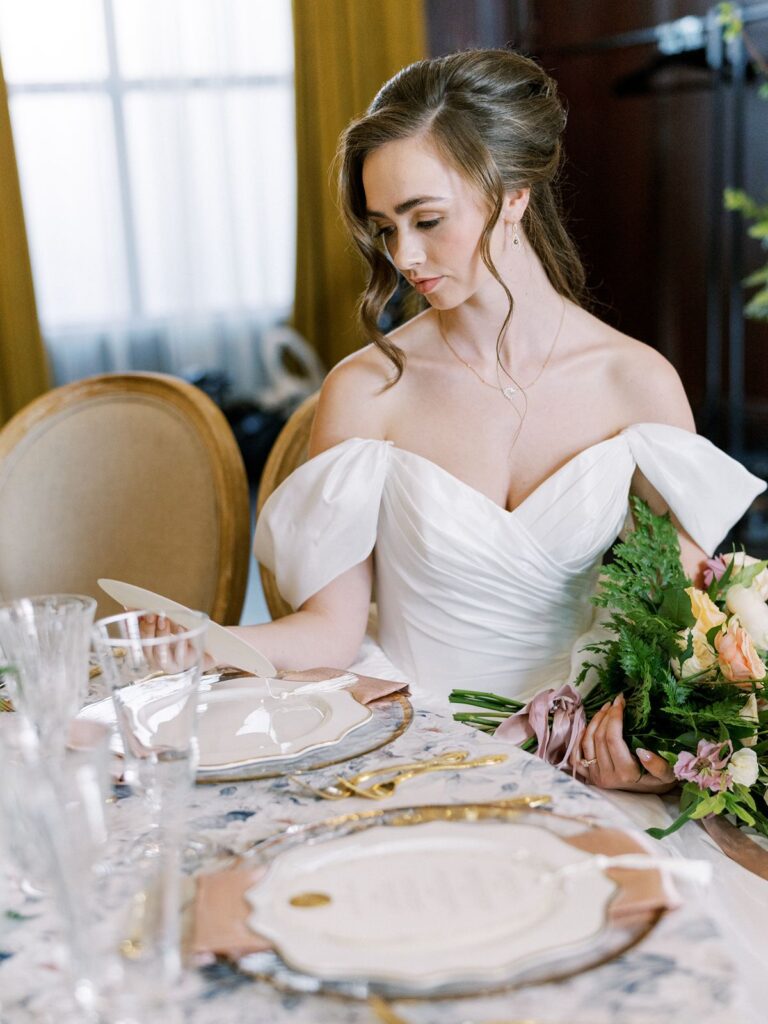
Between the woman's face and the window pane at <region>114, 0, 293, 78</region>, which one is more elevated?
the window pane at <region>114, 0, 293, 78</region>

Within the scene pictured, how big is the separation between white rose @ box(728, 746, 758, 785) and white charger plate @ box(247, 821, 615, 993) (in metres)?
0.43

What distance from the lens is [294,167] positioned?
5480mm

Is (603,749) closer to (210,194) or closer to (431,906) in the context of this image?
(431,906)

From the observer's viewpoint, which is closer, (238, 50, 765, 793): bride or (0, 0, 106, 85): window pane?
(238, 50, 765, 793): bride

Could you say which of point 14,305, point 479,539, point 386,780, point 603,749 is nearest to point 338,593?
point 479,539

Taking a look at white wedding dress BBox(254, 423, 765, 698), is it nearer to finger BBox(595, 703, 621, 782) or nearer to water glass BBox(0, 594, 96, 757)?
finger BBox(595, 703, 621, 782)

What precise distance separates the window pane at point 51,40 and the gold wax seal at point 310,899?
4.99 meters

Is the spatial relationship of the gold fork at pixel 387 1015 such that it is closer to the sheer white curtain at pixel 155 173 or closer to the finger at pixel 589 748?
the finger at pixel 589 748

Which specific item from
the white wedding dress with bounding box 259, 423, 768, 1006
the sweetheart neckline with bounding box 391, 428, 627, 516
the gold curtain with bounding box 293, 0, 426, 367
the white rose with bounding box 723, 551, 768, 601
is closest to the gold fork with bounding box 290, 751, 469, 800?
the white rose with bounding box 723, 551, 768, 601

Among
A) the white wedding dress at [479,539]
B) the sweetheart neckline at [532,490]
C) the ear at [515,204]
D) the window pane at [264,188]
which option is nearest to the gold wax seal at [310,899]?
the white wedding dress at [479,539]

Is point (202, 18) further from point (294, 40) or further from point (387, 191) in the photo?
point (387, 191)

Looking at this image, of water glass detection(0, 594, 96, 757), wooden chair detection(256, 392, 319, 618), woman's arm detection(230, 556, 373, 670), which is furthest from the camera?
wooden chair detection(256, 392, 319, 618)

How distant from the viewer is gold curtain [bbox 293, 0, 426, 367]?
532cm

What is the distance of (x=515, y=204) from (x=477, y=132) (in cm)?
13
